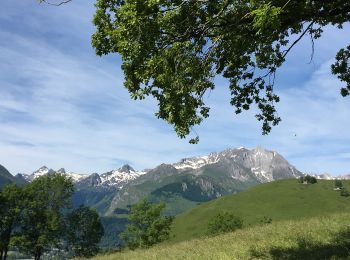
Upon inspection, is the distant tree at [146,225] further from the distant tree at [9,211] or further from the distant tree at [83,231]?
the distant tree at [9,211]

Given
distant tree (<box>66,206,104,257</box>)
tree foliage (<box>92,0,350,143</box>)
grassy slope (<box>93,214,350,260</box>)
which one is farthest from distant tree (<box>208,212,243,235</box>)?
tree foliage (<box>92,0,350,143</box>)

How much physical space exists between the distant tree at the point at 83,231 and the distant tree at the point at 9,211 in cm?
1195

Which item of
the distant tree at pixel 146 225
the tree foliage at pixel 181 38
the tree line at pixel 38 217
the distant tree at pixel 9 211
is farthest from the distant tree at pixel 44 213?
the tree foliage at pixel 181 38

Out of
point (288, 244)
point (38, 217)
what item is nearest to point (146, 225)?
point (38, 217)

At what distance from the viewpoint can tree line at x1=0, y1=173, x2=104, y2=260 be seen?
83250 mm

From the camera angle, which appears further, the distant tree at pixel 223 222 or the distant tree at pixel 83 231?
the distant tree at pixel 223 222

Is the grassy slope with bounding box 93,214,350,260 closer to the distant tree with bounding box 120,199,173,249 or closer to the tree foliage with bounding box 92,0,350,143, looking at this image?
the tree foliage with bounding box 92,0,350,143

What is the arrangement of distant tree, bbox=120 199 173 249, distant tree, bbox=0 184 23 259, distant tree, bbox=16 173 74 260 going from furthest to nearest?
distant tree, bbox=120 199 173 249 < distant tree, bbox=16 173 74 260 < distant tree, bbox=0 184 23 259

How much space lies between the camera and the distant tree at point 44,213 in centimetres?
8400

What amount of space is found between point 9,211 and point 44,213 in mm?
6912

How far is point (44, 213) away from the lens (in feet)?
283

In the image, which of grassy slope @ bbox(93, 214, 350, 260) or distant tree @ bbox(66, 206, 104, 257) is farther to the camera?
distant tree @ bbox(66, 206, 104, 257)

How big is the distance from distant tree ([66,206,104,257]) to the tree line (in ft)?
0.73

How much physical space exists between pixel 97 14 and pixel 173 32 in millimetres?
2904
